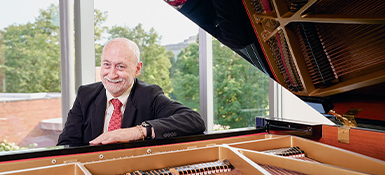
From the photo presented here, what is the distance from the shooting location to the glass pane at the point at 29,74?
295 centimetres

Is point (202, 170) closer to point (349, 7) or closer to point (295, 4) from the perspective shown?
point (295, 4)

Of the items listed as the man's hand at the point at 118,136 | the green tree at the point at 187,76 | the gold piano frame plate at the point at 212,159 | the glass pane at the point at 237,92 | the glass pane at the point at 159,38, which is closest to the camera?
the gold piano frame plate at the point at 212,159

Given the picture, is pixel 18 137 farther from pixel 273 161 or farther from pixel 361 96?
pixel 361 96

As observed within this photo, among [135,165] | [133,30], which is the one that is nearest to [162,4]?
[133,30]

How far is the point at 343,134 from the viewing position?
147 centimetres

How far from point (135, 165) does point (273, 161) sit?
61 centimetres

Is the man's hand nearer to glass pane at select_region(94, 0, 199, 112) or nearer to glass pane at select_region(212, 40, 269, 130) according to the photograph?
glass pane at select_region(94, 0, 199, 112)

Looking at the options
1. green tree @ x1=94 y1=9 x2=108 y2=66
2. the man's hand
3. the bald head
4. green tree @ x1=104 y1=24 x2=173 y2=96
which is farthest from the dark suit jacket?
green tree @ x1=104 y1=24 x2=173 y2=96

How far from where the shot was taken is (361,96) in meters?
1.61

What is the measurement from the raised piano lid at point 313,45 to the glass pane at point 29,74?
2146 millimetres

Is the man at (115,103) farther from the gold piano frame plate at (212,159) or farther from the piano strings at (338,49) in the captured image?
the piano strings at (338,49)

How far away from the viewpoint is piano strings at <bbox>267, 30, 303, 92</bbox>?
5.33 feet

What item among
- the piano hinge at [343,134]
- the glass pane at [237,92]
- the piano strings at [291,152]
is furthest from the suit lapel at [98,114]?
the glass pane at [237,92]

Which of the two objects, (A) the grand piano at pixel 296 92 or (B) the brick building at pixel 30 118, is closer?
(A) the grand piano at pixel 296 92
